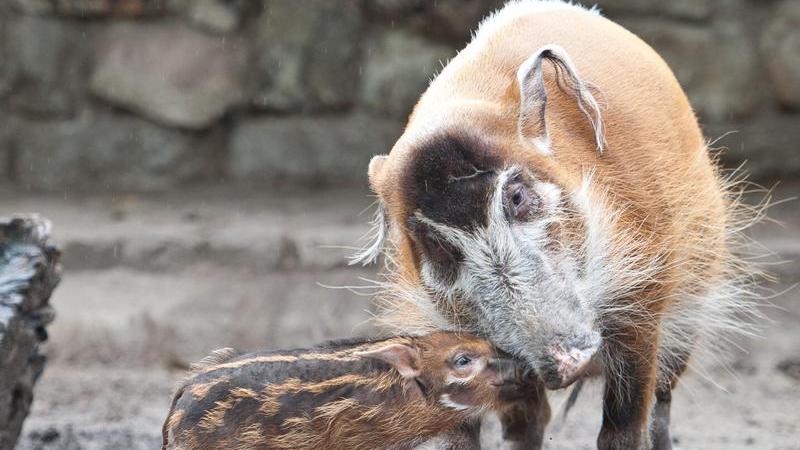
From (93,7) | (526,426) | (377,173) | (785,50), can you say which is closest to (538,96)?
(377,173)

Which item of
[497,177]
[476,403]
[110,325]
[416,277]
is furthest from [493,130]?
[110,325]

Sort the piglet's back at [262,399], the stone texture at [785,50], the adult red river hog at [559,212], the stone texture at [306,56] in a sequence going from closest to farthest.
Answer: the adult red river hog at [559,212], the piglet's back at [262,399], the stone texture at [785,50], the stone texture at [306,56]

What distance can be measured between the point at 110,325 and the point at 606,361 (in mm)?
3225

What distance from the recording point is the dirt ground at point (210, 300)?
17.3 feet

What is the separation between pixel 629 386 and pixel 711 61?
10.8 ft

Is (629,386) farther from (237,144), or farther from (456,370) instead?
(237,144)

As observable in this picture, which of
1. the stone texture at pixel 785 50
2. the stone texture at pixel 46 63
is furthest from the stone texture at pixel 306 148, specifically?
the stone texture at pixel 785 50

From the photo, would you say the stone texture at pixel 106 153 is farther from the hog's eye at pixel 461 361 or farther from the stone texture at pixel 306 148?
the hog's eye at pixel 461 361

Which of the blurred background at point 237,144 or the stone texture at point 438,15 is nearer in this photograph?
the blurred background at point 237,144

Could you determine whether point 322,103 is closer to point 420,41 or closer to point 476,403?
point 420,41

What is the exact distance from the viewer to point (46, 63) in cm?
666

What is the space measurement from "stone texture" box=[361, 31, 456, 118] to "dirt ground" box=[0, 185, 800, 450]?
0.55 meters

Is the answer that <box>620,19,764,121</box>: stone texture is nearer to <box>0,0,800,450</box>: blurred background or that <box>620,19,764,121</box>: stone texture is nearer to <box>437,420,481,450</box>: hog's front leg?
<box>0,0,800,450</box>: blurred background

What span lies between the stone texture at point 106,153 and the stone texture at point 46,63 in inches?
4.6
